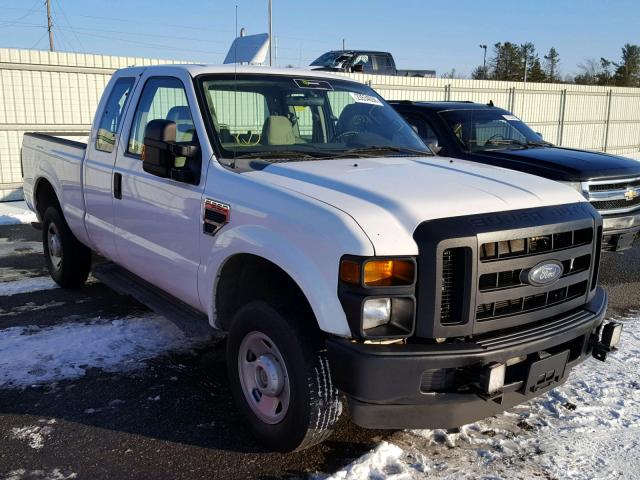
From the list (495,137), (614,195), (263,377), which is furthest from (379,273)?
(495,137)

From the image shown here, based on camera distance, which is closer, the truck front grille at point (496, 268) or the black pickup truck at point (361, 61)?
the truck front grille at point (496, 268)

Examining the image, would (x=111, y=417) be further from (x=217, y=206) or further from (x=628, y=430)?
(x=628, y=430)

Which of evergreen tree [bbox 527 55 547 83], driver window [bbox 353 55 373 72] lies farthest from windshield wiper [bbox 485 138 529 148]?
evergreen tree [bbox 527 55 547 83]

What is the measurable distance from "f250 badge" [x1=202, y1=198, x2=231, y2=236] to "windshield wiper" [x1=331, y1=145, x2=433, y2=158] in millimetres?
866

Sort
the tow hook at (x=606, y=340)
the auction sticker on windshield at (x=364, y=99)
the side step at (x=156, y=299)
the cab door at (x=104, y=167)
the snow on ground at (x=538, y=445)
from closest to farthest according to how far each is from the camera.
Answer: the snow on ground at (x=538, y=445)
the tow hook at (x=606, y=340)
the side step at (x=156, y=299)
the auction sticker on windshield at (x=364, y=99)
the cab door at (x=104, y=167)

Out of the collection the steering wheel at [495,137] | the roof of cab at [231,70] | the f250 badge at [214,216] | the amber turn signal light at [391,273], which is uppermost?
the roof of cab at [231,70]

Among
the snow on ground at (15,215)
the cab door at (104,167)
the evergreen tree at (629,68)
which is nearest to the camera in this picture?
the cab door at (104,167)

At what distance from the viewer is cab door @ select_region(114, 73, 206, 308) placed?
3832 mm

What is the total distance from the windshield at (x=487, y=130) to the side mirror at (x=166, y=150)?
16.2 feet

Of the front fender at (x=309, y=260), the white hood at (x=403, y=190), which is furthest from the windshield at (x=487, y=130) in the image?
the front fender at (x=309, y=260)

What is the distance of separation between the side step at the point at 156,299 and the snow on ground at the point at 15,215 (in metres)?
5.33

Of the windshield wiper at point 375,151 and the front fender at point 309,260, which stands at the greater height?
the windshield wiper at point 375,151

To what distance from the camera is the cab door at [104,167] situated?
484cm

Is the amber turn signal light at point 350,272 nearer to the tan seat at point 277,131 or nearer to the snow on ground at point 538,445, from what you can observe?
the snow on ground at point 538,445
